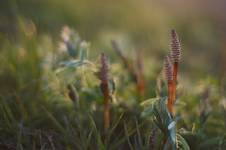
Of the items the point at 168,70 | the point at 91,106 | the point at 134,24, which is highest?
the point at 134,24

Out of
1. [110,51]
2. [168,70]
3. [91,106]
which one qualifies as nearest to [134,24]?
[110,51]

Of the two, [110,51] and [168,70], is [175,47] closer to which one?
[168,70]

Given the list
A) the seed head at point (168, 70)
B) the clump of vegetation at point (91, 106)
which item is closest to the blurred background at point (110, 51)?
the clump of vegetation at point (91, 106)

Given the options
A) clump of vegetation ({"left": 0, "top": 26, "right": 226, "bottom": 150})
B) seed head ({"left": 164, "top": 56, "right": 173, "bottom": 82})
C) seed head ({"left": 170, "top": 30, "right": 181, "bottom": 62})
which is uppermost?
seed head ({"left": 170, "top": 30, "right": 181, "bottom": 62})

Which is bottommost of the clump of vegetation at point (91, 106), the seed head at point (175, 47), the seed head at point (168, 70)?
the clump of vegetation at point (91, 106)

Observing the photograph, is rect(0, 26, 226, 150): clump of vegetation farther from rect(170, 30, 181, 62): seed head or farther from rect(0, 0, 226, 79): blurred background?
rect(0, 0, 226, 79): blurred background

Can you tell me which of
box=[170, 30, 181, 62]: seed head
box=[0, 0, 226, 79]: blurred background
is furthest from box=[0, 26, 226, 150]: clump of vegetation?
box=[0, 0, 226, 79]: blurred background

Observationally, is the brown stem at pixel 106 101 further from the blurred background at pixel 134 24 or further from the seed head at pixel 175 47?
the blurred background at pixel 134 24

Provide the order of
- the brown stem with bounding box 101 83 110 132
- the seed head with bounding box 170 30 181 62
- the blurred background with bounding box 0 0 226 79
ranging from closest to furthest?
the seed head with bounding box 170 30 181 62
the brown stem with bounding box 101 83 110 132
the blurred background with bounding box 0 0 226 79

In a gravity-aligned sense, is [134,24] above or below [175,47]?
above

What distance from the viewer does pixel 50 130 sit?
6.07 ft

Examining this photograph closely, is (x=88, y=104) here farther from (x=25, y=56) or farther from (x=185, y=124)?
(x=25, y=56)

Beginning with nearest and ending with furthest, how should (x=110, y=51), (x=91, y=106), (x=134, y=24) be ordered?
(x=91, y=106)
(x=110, y=51)
(x=134, y=24)

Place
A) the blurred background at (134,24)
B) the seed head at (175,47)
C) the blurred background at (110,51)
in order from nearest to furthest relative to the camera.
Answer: the seed head at (175,47)
the blurred background at (110,51)
the blurred background at (134,24)
